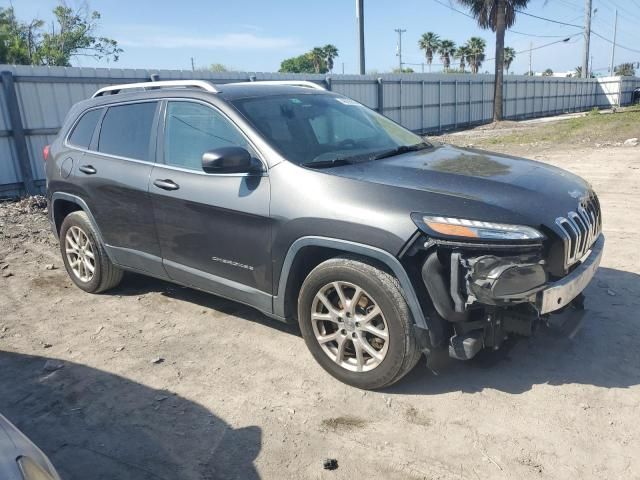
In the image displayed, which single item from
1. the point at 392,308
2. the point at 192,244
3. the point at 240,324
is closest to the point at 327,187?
the point at 392,308

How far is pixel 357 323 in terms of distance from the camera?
10.8 ft

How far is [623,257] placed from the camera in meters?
5.55

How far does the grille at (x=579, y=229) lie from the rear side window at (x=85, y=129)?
13.0 feet

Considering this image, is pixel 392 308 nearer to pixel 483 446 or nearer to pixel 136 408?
pixel 483 446

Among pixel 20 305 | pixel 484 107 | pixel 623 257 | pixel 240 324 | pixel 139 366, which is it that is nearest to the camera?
pixel 139 366

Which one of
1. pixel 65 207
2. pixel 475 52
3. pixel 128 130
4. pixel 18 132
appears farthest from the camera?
pixel 475 52

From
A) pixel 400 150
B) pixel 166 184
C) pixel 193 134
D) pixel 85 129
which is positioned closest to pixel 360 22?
pixel 85 129

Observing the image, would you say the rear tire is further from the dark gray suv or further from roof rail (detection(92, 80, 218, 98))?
Result: roof rail (detection(92, 80, 218, 98))

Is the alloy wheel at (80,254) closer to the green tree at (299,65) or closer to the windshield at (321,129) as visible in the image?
the windshield at (321,129)

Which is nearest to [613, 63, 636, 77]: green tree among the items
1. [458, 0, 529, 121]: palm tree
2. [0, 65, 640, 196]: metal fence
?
[0, 65, 640, 196]: metal fence

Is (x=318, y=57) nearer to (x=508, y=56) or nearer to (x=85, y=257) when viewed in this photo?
(x=508, y=56)

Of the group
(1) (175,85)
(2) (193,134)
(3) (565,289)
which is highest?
(1) (175,85)

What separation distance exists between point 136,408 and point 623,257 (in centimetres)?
482

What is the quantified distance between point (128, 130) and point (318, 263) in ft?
7.13
